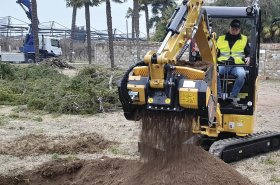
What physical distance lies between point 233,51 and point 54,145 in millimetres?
3755

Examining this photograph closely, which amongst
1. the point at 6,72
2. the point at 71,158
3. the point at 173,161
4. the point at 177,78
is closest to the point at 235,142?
the point at 173,161

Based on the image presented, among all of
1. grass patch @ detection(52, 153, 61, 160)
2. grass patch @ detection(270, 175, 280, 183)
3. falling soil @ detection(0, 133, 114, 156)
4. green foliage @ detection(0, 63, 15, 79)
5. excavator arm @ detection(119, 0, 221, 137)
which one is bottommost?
grass patch @ detection(270, 175, 280, 183)

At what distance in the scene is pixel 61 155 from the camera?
342 inches

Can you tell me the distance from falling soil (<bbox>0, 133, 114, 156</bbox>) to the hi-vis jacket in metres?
2.89

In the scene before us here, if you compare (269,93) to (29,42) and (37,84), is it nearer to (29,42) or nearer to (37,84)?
(37,84)

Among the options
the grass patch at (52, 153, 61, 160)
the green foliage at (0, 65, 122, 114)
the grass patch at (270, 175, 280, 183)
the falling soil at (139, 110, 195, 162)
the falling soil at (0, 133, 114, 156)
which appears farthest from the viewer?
the green foliage at (0, 65, 122, 114)

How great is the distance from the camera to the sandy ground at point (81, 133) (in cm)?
783

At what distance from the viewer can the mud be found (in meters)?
5.69

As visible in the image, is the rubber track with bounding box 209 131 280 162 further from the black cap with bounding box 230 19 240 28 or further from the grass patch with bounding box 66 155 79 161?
the grass patch with bounding box 66 155 79 161

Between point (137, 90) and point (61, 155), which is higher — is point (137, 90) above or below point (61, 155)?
above

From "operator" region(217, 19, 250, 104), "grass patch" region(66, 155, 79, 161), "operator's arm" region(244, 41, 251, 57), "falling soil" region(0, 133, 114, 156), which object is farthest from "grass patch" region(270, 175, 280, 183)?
"falling soil" region(0, 133, 114, 156)

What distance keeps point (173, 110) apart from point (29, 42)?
34.3 metres

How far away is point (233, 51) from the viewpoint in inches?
326

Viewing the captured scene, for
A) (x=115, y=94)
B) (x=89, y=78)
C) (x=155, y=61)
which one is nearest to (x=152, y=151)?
(x=155, y=61)
